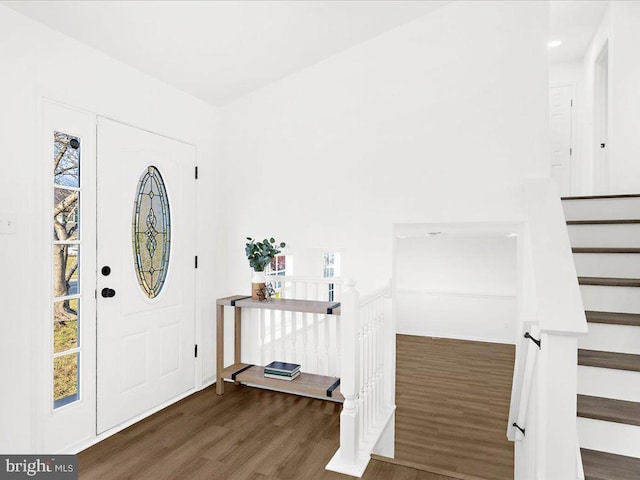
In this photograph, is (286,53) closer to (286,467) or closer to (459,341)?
(286,467)

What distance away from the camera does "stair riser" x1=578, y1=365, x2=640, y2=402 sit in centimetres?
191

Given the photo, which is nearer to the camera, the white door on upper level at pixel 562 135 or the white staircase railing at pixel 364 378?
the white staircase railing at pixel 364 378

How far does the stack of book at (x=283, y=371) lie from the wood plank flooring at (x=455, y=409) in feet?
3.18

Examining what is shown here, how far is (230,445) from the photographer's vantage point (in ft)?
8.48

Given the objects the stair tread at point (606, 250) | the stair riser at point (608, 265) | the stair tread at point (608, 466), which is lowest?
the stair tread at point (608, 466)

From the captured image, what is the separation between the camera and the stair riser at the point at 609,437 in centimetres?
176

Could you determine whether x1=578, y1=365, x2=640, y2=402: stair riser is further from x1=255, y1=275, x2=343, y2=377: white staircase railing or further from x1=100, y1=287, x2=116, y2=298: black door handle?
x1=100, y1=287, x2=116, y2=298: black door handle

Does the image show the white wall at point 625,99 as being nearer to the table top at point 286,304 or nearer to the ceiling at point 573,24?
the ceiling at point 573,24

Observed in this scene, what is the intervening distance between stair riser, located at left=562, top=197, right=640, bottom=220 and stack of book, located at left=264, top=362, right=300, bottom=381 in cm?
238

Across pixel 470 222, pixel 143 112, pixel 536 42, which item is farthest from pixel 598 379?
pixel 143 112

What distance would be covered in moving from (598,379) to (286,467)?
5.69 ft

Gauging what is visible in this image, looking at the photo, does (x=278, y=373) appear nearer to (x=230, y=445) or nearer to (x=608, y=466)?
(x=230, y=445)

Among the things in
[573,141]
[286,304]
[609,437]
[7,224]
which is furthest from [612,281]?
[573,141]

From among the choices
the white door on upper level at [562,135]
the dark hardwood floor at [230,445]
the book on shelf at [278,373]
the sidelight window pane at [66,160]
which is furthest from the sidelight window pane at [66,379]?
the white door on upper level at [562,135]
